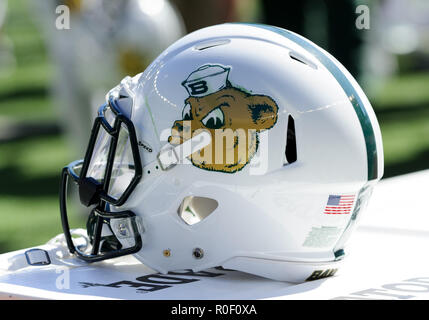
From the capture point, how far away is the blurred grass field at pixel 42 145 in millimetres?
5535

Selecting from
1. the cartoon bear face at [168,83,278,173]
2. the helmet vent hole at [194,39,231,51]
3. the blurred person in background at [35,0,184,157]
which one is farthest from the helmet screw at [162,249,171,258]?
the blurred person in background at [35,0,184,157]

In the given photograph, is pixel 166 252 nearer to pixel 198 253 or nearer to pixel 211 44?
pixel 198 253

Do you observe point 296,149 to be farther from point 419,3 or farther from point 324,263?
point 419,3

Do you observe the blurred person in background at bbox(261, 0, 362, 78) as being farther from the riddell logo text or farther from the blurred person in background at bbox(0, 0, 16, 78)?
the blurred person in background at bbox(0, 0, 16, 78)

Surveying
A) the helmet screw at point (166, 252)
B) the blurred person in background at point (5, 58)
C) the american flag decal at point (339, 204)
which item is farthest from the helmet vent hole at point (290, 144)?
the blurred person in background at point (5, 58)

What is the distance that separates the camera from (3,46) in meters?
13.7

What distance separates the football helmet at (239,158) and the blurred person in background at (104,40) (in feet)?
8.88

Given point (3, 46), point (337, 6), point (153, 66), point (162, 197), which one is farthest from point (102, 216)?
point (3, 46)

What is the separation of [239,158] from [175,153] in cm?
18

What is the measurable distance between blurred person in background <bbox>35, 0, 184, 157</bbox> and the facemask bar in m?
2.68

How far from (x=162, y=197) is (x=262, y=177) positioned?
29 cm

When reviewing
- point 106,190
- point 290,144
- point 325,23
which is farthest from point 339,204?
point 325,23

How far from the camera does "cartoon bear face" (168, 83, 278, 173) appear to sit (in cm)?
223

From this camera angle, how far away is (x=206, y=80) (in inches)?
90.1
